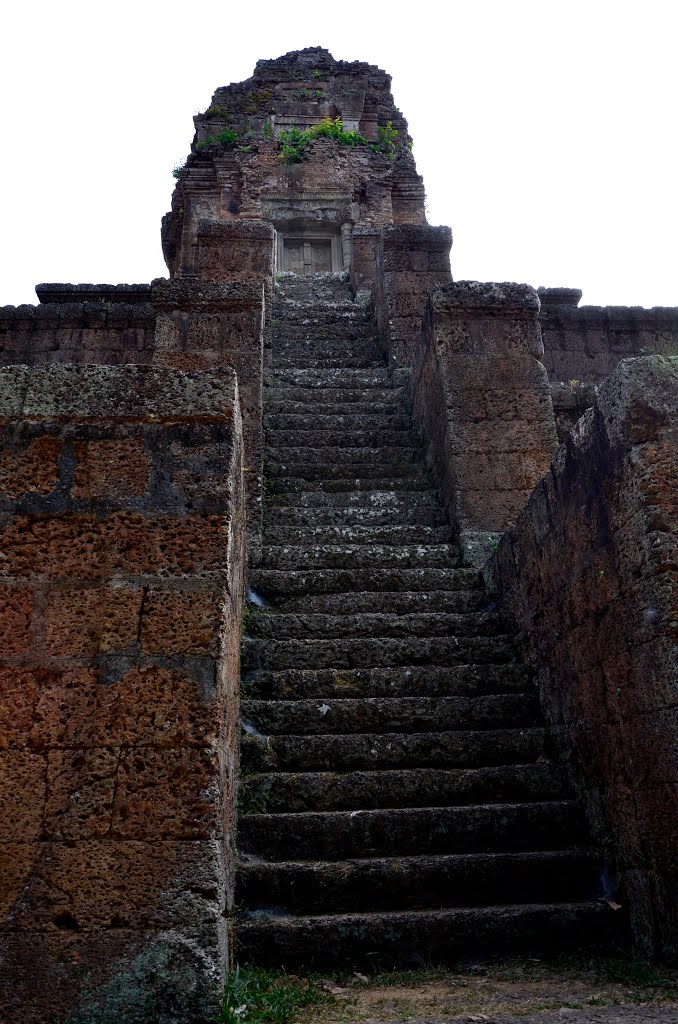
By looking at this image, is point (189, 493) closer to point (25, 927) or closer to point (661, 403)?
point (25, 927)

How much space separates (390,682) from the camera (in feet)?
15.1

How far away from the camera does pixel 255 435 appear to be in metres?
6.51

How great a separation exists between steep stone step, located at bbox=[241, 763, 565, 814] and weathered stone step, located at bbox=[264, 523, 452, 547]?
2.17 metres

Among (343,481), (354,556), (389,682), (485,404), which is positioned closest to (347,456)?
(343,481)

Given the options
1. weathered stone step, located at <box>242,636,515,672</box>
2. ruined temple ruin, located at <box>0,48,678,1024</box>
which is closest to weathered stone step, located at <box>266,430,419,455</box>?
ruined temple ruin, located at <box>0,48,678,1024</box>

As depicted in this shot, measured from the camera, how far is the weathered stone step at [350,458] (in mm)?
6902

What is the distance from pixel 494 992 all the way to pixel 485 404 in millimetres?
4353

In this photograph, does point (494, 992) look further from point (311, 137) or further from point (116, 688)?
point (311, 137)

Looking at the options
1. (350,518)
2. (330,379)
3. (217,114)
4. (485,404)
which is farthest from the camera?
(217,114)

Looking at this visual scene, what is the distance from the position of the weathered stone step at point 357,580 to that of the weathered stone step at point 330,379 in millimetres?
3048

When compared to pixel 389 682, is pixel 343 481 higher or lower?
higher

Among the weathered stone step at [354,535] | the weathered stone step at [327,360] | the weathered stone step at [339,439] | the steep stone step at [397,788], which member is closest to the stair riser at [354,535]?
the weathered stone step at [354,535]

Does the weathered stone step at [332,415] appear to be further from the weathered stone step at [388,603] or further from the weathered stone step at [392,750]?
the weathered stone step at [392,750]

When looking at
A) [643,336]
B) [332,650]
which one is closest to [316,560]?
[332,650]
